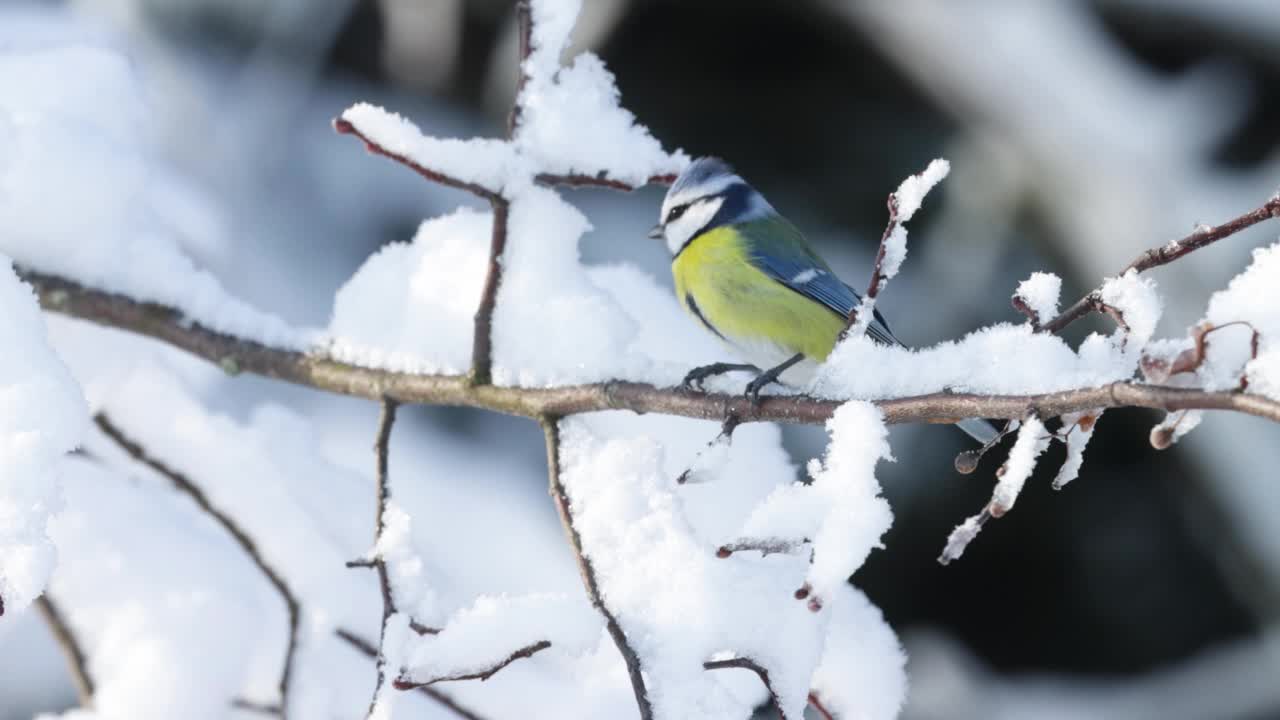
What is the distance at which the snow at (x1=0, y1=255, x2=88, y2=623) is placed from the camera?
0.78 m

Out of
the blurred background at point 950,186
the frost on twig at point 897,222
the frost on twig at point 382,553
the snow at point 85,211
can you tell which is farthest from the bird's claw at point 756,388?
the blurred background at point 950,186

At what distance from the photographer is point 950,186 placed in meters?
4.00

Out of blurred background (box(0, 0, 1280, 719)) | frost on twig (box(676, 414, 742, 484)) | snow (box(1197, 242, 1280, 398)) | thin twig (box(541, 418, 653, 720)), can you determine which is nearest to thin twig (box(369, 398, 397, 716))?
thin twig (box(541, 418, 653, 720))

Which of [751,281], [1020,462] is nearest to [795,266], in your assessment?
[751,281]

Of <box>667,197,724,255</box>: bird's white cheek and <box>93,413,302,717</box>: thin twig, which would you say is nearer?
<box>93,413,302,717</box>: thin twig

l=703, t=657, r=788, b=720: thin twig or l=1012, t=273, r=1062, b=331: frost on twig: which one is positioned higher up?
l=1012, t=273, r=1062, b=331: frost on twig

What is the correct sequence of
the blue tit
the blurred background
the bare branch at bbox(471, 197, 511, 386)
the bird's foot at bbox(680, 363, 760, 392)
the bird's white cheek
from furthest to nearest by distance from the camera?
1. the blurred background
2. the bird's white cheek
3. the blue tit
4. the bird's foot at bbox(680, 363, 760, 392)
5. the bare branch at bbox(471, 197, 511, 386)

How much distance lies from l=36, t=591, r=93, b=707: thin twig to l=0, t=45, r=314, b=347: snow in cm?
36

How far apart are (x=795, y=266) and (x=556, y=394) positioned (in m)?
0.82

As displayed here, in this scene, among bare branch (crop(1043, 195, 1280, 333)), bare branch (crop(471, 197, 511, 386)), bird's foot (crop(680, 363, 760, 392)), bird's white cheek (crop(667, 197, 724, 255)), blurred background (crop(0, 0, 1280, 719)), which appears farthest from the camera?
blurred background (crop(0, 0, 1280, 719))

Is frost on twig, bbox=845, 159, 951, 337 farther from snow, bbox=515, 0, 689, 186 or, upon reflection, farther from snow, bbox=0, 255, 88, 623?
snow, bbox=0, 255, 88, 623

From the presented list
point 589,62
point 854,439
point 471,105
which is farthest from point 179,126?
point 854,439

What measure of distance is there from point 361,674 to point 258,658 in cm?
20

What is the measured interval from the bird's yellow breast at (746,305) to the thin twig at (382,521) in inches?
27.0
